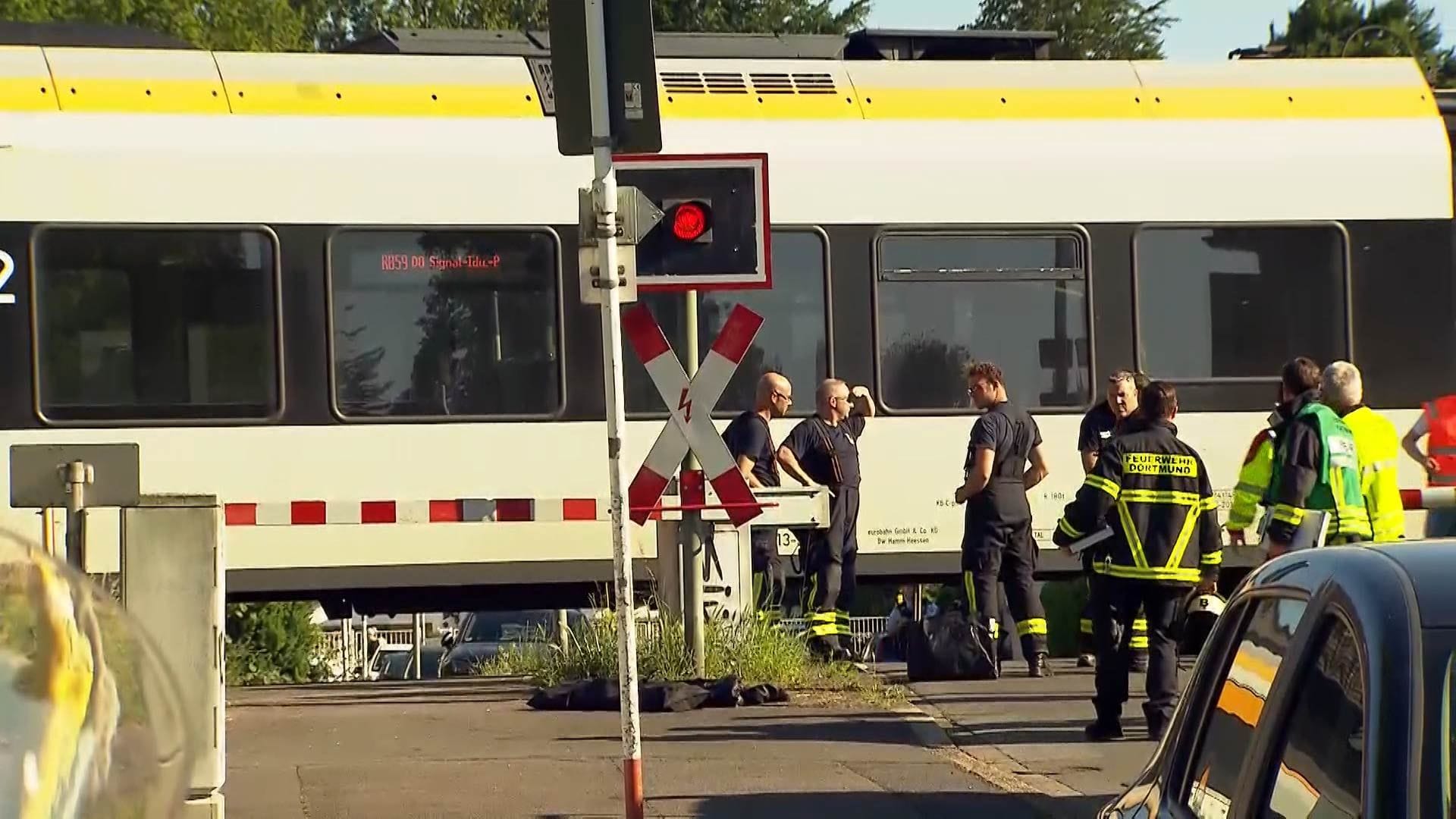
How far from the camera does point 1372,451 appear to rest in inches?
388

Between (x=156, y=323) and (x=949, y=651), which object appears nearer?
(x=949, y=651)

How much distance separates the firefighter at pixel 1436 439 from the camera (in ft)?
42.7

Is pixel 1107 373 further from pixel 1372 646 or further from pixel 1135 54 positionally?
pixel 1135 54

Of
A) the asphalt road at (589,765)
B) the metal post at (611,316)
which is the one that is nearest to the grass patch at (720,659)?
the asphalt road at (589,765)

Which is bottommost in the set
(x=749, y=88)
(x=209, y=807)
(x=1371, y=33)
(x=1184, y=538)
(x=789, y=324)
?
(x=209, y=807)

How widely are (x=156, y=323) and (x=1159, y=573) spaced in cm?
575

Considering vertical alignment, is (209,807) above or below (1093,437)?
below

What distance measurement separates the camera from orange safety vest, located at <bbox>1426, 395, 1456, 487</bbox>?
43.7 feet

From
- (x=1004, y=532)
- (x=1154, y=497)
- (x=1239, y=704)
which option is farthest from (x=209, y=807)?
(x=1004, y=532)

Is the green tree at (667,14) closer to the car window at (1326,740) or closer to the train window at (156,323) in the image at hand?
the train window at (156,323)

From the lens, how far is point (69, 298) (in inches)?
490

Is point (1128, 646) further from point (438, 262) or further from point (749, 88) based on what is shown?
point (749, 88)

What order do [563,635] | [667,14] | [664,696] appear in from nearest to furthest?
[664,696] < [563,635] < [667,14]

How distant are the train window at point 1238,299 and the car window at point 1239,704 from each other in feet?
31.7
